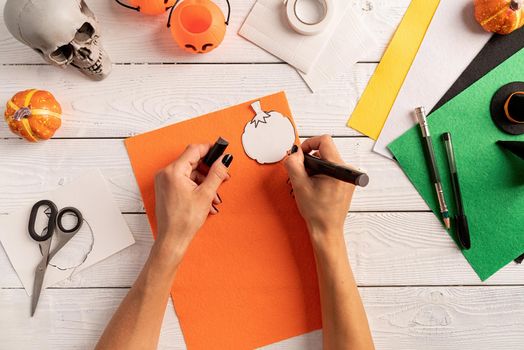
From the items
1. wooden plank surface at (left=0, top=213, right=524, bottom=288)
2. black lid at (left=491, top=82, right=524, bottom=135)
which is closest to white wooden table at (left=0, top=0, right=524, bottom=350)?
wooden plank surface at (left=0, top=213, right=524, bottom=288)

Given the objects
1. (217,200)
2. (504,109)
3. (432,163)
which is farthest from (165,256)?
(504,109)

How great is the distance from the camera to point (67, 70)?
0.82 meters

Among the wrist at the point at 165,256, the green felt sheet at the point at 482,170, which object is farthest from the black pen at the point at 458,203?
the wrist at the point at 165,256

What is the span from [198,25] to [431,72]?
444mm

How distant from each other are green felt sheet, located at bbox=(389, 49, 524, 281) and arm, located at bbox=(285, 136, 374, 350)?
151 millimetres

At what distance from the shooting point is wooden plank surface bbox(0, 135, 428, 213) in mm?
819

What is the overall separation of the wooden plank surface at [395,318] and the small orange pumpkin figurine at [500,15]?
482 mm

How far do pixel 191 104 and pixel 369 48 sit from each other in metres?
0.36

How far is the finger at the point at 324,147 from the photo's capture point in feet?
2.47

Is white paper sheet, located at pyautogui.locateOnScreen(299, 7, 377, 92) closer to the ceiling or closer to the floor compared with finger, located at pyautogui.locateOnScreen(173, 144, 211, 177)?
closer to the ceiling

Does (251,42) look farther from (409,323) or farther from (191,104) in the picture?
(409,323)

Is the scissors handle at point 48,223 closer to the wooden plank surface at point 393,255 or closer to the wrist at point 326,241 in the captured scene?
the wooden plank surface at point 393,255

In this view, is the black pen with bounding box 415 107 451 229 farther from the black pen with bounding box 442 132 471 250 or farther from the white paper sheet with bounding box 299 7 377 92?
the white paper sheet with bounding box 299 7 377 92

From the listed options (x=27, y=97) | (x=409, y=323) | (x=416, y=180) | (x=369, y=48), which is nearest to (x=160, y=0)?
(x=27, y=97)
